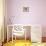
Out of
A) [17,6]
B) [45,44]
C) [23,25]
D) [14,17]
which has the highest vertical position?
[17,6]

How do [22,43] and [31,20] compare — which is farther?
[31,20]

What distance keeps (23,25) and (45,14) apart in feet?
1.37

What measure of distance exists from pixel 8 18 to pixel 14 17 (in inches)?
4.1

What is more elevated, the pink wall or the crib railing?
the pink wall

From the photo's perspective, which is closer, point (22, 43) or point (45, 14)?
point (22, 43)

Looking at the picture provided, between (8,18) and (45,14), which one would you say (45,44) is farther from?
(8,18)

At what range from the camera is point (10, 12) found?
83.5 inches

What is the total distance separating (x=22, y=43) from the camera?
199cm

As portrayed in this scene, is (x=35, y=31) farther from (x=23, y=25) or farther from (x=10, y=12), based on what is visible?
(x=10, y=12)

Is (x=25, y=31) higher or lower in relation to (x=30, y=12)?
lower

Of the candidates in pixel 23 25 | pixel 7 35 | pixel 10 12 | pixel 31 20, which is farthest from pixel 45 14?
pixel 7 35

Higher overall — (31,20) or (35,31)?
(31,20)

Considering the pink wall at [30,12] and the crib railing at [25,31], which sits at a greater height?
the pink wall at [30,12]

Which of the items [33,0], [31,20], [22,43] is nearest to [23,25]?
[31,20]
